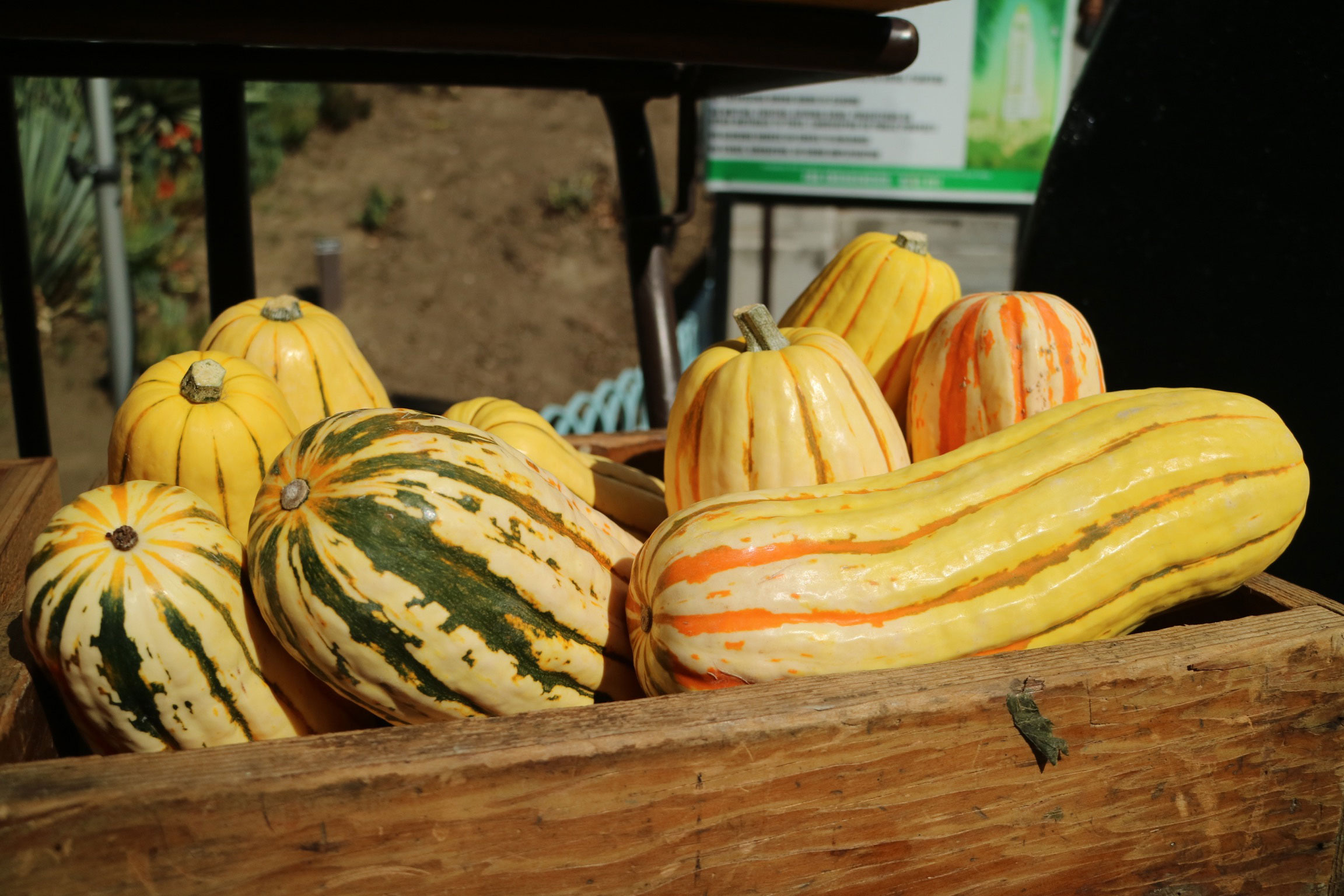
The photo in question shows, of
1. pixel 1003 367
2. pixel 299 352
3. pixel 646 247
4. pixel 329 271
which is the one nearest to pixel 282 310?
pixel 299 352

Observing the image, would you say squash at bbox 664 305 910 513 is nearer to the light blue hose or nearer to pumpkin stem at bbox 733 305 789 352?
pumpkin stem at bbox 733 305 789 352

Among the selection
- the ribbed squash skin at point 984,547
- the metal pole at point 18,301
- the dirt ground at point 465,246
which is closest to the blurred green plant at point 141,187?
the dirt ground at point 465,246

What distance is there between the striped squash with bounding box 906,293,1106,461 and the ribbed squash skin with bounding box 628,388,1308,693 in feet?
0.50

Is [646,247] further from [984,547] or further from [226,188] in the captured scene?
[984,547]

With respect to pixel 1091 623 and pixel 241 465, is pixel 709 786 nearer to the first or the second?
pixel 1091 623

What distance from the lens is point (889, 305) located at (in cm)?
167

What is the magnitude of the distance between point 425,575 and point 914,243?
1134mm

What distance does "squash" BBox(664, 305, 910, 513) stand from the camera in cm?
129

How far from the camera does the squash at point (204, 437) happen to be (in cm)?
128

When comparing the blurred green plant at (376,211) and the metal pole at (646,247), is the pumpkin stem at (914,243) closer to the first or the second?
the metal pole at (646,247)

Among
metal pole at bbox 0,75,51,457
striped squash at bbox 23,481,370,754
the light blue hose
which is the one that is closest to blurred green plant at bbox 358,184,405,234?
the light blue hose

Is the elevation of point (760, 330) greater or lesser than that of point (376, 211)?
greater

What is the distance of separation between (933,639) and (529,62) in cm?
157

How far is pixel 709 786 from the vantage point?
0.90 m
